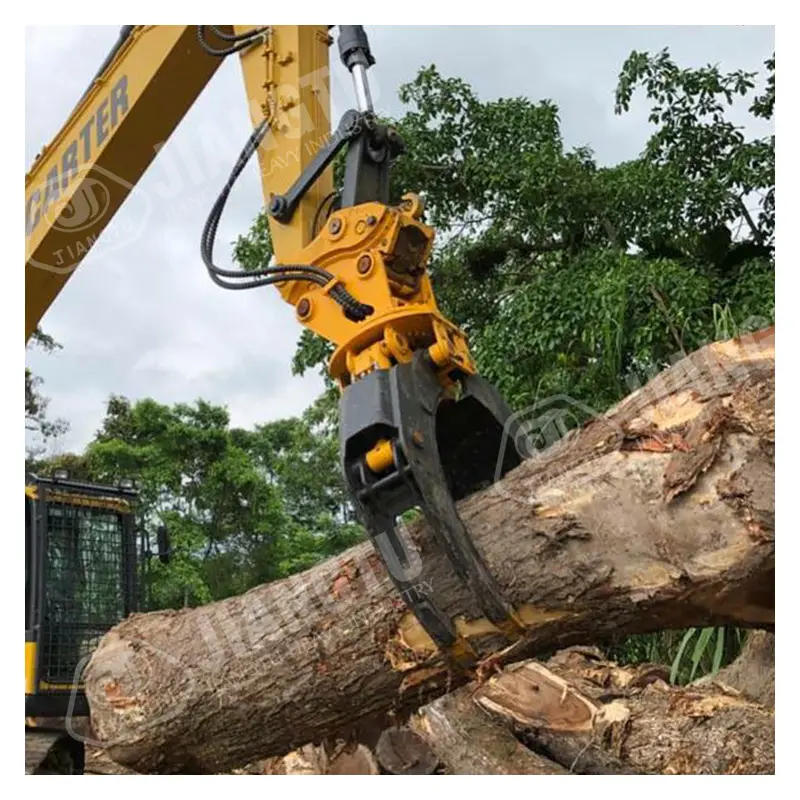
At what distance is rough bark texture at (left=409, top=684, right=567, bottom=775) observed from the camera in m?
3.54

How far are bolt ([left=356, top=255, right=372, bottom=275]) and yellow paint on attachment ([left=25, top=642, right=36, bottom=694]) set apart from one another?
2.88 meters

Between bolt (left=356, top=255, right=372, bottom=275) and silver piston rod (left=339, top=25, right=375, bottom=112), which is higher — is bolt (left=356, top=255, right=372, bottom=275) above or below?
below

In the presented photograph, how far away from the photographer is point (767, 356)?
2.69 meters

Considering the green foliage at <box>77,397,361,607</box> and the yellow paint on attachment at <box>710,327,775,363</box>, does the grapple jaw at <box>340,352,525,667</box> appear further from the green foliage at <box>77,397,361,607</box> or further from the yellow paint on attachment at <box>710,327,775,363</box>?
the green foliage at <box>77,397,361,607</box>

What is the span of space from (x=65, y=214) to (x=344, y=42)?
1608 millimetres

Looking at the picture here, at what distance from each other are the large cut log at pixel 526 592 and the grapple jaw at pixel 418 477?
0.20ft

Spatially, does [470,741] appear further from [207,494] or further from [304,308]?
[207,494]

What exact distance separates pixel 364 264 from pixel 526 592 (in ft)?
3.25

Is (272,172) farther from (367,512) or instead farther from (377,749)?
(377,749)

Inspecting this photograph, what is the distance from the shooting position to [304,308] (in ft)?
9.27

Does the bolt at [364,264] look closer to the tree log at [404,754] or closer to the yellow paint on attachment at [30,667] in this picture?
the tree log at [404,754]

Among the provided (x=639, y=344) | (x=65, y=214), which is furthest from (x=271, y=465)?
(x=65, y=214)

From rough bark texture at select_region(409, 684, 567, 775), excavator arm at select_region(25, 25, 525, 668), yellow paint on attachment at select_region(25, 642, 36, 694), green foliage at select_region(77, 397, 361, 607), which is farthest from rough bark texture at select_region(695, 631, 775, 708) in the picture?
green foliage at select_region(77, 397, 361, 607)

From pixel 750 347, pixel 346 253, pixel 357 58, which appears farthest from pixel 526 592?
pixel 357 58
